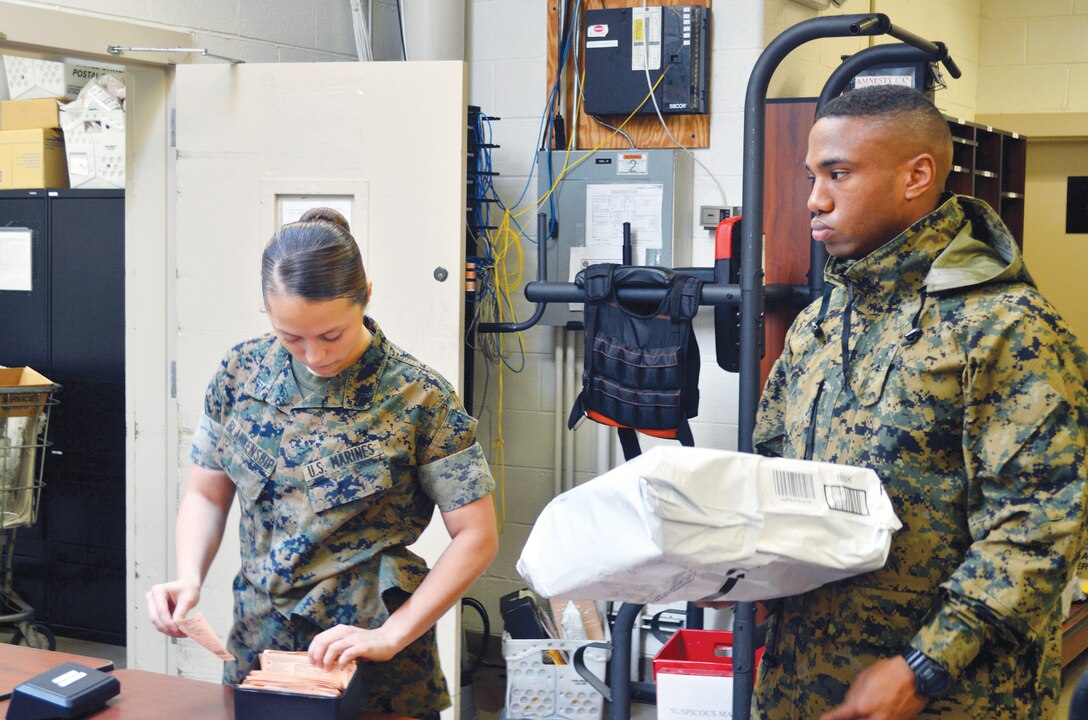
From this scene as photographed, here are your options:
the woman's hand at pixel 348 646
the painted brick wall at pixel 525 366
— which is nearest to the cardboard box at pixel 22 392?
the painted brick wall at pixel 525 366

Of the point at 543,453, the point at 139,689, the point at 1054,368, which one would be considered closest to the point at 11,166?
the point at 543,453

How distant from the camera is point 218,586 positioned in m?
3.60

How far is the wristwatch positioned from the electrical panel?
2439 millimetres

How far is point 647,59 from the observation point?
377 centimetres

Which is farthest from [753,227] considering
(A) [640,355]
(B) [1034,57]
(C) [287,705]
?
(B) [1034,57]

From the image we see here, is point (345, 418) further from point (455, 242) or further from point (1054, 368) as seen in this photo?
point (455, 242)

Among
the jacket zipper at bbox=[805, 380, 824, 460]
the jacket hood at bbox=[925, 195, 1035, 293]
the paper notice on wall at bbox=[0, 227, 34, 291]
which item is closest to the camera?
the jacket hood at bbox=[925, 195, 1035, 293]

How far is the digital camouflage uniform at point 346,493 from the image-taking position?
5.65 feet

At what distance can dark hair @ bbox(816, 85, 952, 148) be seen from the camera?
5.18 ft

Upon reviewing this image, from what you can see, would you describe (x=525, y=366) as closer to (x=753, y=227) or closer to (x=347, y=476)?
(x=753, y=227)

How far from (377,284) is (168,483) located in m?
0.96

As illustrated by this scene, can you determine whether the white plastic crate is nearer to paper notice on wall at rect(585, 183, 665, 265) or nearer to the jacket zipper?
paper notice on wall at rect(585, 183, 665, 265)

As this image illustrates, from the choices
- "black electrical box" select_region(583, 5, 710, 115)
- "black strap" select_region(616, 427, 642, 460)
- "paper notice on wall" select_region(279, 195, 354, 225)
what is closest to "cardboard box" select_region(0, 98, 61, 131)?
"paper notice on wall" select_region(279, 195, 354, 225)

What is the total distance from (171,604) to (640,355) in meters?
1.73
